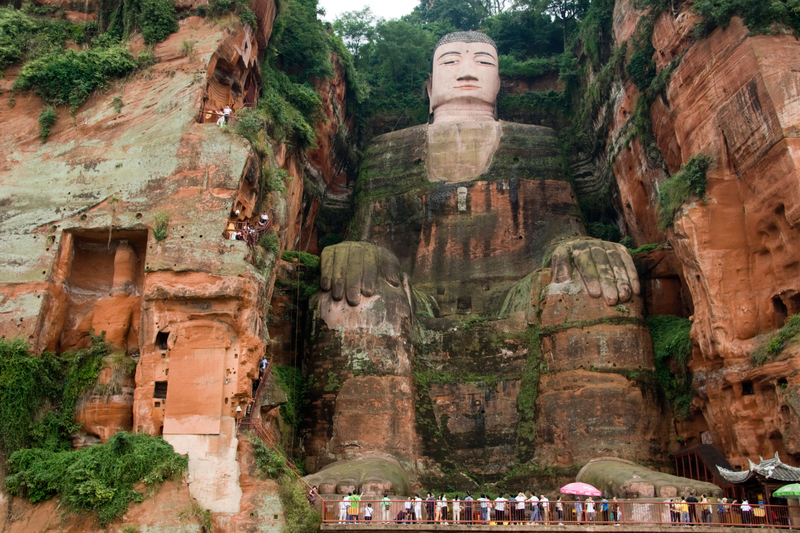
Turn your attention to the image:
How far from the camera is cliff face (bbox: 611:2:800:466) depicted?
17906 mm

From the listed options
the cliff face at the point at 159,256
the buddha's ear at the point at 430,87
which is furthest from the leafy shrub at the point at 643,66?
the cliff face at the point at 159,256

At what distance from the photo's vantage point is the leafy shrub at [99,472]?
49.0 feet

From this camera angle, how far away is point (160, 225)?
17.8 meters

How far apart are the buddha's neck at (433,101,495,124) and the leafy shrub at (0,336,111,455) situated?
15498 millimetres

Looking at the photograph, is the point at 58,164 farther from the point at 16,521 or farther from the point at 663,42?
the point at 663,42

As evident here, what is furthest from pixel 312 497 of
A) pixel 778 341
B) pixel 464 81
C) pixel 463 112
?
pixel 464 81

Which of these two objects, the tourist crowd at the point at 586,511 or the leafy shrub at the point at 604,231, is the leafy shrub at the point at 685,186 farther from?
the tourist crowd at the point at 586,511

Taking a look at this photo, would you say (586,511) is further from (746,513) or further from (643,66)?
(643,66)

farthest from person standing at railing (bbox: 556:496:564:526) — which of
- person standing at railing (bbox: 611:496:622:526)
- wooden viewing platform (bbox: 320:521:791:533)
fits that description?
wooden viewing platform (bbox: 320:521:791:533)

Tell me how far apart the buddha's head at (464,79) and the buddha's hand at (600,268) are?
894 cm

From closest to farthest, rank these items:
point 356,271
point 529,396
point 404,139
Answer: point 529,396
point 356,271
point 404,139

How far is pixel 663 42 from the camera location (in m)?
22.5

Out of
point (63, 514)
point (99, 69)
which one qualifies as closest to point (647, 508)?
point (63, 514)

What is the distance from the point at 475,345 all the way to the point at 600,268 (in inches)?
147
